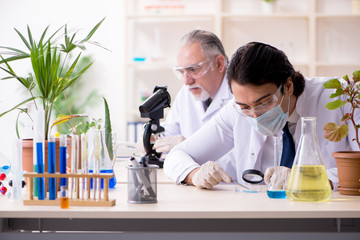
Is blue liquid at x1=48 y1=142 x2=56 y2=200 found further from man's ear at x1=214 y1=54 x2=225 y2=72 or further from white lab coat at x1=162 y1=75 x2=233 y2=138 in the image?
man's ear at x1=214 y1=54 x2=225 y2=72

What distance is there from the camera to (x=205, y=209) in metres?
1.50

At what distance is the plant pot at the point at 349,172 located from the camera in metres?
1.75

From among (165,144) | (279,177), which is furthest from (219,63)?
(279,177)

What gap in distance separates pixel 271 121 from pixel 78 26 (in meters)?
4.54

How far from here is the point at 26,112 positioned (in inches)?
78.0

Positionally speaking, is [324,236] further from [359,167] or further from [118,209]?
[118,209]

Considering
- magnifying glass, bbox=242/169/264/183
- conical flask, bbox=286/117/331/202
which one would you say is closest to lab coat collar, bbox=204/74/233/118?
magnifying glass, bbox=242/169/264/183

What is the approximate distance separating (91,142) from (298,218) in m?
0.67

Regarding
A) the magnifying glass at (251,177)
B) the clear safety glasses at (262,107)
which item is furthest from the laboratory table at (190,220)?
the clear safety glasses at (262,107)

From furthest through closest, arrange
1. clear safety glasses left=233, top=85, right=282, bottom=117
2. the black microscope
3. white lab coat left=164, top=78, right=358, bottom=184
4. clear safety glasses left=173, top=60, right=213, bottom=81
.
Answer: clear safety glasses left=173, top=60, right=213, bottom=81 → the black microscope → white lab coat left=164, top=78, right=358, bottom=184 → clear safety glasses left=233, top=85, right=282, bottom=117

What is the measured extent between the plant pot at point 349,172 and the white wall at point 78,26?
15.2 feet

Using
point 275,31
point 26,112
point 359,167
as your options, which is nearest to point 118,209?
point 26,112

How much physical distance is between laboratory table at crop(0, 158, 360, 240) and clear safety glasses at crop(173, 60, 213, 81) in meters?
1.88

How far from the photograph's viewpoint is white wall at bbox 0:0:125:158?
623 centimetres
